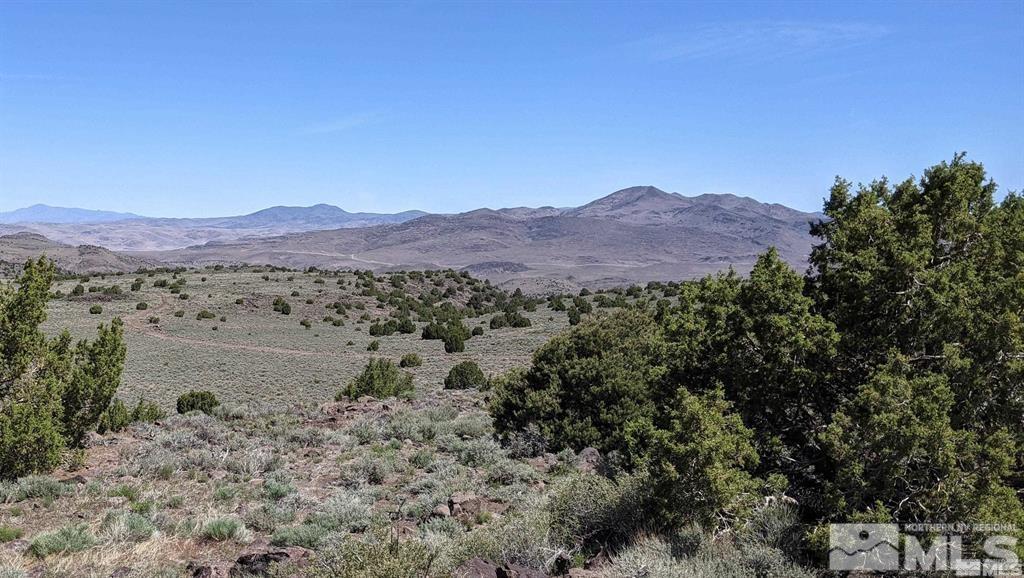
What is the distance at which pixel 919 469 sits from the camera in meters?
5.88

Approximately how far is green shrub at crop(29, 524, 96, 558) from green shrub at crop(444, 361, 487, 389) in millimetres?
14226

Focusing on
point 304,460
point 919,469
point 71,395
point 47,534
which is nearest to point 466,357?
point 304,460

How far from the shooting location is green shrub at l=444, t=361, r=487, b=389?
21.3 m

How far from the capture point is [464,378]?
2147 cm

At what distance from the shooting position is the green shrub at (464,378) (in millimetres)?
21312

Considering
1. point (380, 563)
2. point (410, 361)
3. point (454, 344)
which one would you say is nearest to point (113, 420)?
point (380, 563)

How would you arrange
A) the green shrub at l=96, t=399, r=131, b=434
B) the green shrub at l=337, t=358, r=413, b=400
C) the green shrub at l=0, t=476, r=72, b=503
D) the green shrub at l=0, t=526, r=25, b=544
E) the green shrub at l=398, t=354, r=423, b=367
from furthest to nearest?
the green shrub at l=398, t=354, r=423, b=367
the green shrub at l=337, t=358, r=413, b=400
the green shrub at l=96, t=399, r=131, b=434
the green shrub at l=0, t=476, r=72, b=503
the green shrub at l=0, t=526, r=25, b=544

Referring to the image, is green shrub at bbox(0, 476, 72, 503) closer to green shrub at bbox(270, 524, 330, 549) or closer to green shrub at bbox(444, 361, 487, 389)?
green shrub at bbox(270, 524, 330, 549)

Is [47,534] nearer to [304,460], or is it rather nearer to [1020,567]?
[304,460]

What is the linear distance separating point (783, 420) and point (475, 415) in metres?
9.64

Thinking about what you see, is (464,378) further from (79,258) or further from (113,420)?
(79,258)

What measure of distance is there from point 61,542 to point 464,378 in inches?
582

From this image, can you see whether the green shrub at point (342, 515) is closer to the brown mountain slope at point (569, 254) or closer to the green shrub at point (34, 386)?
the green shrub at point (34, 386)

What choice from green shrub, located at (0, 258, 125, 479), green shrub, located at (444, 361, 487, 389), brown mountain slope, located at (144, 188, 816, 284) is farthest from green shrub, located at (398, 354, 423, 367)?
brown mountain slope, located at (144, 188, 816, 284)
